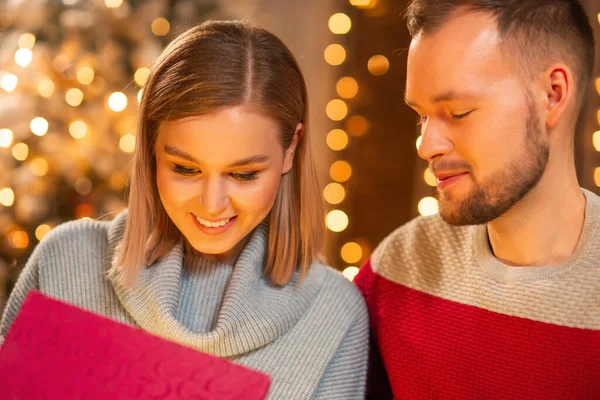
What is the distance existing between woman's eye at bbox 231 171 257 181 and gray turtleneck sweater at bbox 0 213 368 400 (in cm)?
22

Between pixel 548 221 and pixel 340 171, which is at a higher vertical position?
pixel 548 221

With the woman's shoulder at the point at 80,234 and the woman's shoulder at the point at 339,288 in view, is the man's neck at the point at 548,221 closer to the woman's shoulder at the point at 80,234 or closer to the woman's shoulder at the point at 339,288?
the woman's shoulder at the point at 339,288

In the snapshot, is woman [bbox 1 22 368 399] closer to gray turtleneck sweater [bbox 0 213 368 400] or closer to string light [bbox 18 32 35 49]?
gray turtleneck sweater [bbox 0 213 368 400]

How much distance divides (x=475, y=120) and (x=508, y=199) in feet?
0.55

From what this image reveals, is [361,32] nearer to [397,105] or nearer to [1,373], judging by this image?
[397,105]

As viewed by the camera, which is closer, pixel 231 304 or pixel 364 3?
pixel 231 304

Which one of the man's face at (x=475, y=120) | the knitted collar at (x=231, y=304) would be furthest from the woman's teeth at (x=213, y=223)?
the man's face at (x=475, y=120)

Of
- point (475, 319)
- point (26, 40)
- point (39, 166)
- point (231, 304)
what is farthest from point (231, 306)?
point (26, 40)

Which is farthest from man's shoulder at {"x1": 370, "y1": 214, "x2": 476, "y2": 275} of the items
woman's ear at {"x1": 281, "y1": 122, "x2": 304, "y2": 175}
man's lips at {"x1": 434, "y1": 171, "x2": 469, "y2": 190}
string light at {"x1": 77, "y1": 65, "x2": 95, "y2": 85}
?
string light at {"x1": 77, "y1": 65, "x2": 95, "y2": 85}

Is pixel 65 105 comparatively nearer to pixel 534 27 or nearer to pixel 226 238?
pixel 226 238

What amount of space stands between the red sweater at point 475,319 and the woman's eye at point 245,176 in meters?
0.44

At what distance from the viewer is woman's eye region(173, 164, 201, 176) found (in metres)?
1.40

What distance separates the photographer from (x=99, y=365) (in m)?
1.08

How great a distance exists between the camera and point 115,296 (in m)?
1.54
